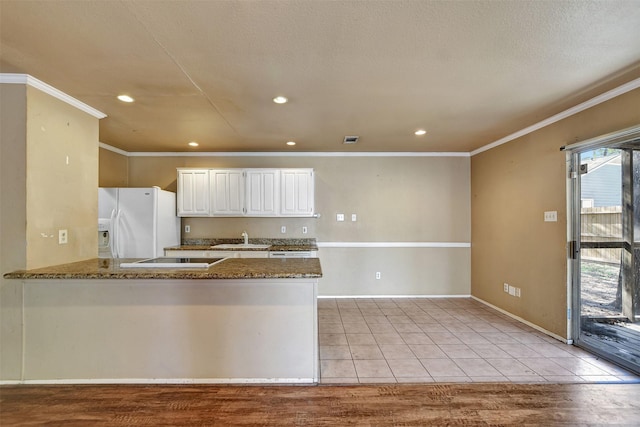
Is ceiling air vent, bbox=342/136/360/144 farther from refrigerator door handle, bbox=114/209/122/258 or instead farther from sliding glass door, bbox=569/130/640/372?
refrigerator door handle, bbox=114/209/122/258

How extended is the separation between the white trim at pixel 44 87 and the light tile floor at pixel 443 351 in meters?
3.30

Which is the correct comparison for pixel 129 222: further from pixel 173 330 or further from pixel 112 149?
pixel 173 330

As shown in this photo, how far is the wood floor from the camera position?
184 centimetres

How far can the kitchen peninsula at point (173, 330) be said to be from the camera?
2232 mm

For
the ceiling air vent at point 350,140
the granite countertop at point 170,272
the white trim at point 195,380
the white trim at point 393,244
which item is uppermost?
the ceiling air vent at point 350,140

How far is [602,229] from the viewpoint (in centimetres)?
276

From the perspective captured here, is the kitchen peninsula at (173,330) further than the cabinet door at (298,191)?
No

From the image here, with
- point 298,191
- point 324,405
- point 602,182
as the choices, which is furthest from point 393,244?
point 324,405

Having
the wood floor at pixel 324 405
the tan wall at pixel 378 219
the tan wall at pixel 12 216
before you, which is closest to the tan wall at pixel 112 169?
the tan wall at pixel 378 219

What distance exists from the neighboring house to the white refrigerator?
16.6 ft

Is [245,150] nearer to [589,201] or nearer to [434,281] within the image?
[434,281]

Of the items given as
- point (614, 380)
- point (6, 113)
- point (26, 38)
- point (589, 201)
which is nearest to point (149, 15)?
point (26, 38)

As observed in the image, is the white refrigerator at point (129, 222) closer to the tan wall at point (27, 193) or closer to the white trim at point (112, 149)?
the white trim at point (112, 149)

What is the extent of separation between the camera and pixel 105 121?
3.22m
